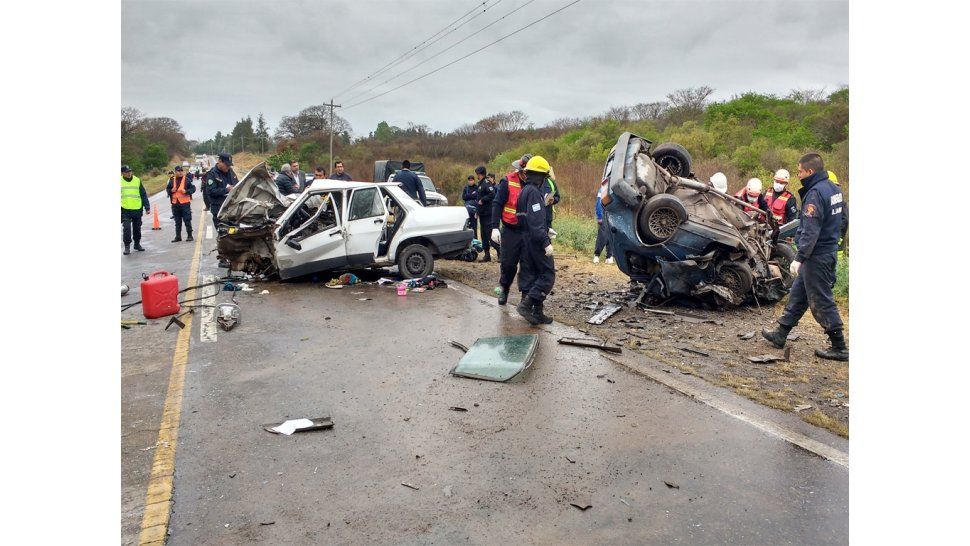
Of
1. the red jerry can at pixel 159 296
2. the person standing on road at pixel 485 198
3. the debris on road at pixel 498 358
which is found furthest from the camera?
the person standing on road at pixel 485 198

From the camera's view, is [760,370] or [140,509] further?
[760,370]

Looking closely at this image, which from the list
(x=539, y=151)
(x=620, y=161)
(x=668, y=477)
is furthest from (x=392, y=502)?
(x=539, y=151)

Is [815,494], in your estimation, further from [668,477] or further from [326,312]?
[326,312]

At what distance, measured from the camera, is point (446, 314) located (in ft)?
26.2

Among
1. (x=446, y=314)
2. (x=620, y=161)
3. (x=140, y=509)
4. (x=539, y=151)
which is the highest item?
(x=539, y=151)

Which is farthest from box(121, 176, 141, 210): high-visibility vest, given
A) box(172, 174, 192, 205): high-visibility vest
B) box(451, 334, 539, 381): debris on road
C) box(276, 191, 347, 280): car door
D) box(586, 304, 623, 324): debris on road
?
box(586, 304, 623, 324): debris on road

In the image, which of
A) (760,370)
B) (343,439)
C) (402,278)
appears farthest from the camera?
(402,278)

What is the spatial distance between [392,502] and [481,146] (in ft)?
140

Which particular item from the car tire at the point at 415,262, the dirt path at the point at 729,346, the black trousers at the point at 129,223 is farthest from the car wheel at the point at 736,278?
the black trousers at the point at 129,223

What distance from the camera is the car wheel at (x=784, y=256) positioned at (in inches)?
330

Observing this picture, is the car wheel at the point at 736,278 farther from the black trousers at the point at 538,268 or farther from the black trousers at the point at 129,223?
the black trousers at the point at 129,223

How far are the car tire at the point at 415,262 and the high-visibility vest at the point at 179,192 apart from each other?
764 centimetres

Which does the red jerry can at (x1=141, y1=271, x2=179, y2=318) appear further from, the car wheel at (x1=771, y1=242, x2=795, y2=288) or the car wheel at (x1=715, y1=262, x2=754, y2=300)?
the car wheel at (x1=771, y1=242, x2=795, y2=288)

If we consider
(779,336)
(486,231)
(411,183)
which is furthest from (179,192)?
(779,336)
